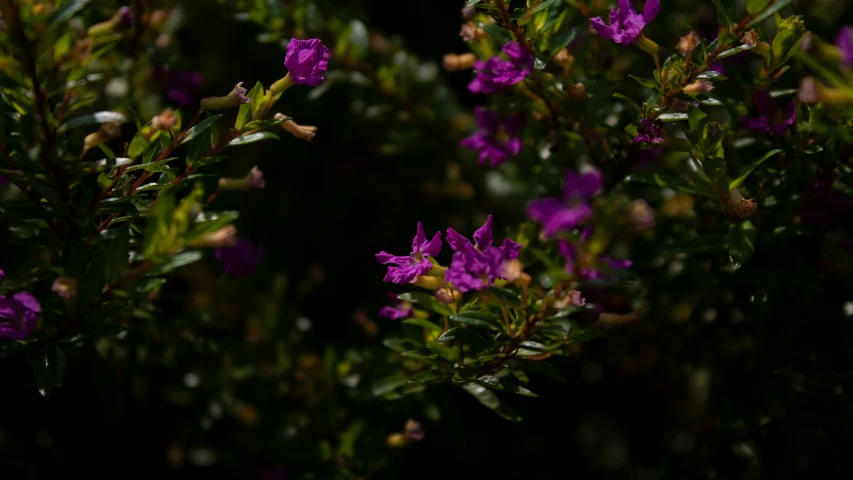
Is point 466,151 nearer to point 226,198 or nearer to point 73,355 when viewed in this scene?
point 226,198

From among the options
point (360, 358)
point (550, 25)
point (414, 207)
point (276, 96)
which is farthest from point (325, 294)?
point (550, 25)

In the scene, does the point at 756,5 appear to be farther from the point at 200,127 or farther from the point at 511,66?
the point at 200,127

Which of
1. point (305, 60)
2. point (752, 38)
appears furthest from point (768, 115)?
point (305, 60)

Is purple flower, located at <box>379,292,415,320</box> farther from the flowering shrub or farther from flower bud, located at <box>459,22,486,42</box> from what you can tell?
flower bud, located at <box>459,22,486,42</box>

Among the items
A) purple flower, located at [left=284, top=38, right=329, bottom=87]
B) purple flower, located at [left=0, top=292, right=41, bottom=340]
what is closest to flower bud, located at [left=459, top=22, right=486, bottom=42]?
purple flower, located at [left=284, top=38, right=329, bottom=87]

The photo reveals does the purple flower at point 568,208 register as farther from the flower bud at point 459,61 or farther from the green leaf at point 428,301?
the flower bud at point 459,61

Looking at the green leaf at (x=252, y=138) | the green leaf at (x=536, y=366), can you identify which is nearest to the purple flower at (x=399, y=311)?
the green leaf at (x=536, y=366)
